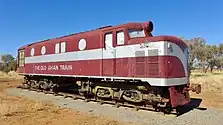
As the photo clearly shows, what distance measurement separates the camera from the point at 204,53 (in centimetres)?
5594

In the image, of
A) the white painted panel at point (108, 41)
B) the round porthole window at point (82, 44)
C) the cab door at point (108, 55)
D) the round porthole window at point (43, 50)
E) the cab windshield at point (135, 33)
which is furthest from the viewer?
the round porthole window at point (43, 50)

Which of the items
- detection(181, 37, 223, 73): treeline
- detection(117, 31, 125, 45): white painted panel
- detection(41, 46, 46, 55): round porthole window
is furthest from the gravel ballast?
detection(181, 37, 223, 73): treeline

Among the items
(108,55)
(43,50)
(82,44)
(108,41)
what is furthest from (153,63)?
(43,50)

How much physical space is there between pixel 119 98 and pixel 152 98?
6.57ft

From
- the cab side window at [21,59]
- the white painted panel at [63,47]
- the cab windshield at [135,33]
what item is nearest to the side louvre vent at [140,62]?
the cab windshield at [135,33]

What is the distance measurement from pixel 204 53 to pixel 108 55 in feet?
160

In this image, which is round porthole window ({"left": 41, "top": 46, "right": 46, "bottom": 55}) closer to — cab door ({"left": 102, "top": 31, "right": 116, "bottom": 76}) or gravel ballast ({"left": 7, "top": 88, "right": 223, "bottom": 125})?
cab door ({"left": 102, "top": 31, "right": 116, "bottom": 76})

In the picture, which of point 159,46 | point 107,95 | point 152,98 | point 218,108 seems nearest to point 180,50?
point 159,46

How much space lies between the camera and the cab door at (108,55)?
11.9 metres

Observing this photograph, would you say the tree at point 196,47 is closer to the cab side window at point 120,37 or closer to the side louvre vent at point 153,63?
the cab side window at point 120,37

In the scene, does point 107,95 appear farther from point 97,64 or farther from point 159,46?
point 159,46

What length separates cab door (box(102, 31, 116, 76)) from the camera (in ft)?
39.2

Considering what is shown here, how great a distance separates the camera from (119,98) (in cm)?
1188

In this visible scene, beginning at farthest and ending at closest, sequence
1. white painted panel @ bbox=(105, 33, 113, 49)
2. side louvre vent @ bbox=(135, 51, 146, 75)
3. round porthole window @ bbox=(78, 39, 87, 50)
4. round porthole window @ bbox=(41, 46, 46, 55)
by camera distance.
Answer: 1. round porthole window @ bbox=(41, 46, 46, 55)
2. round porthole window @ bbox=(78, 39, 87, 50)
3. white painted panel @ bbox=(105, 33, 113, 49)
4. side louvre vent @ bbox=(135, 51, 146, 75)
